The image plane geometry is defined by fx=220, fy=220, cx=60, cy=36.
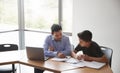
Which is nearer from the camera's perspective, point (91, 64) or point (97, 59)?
point (91, 64)

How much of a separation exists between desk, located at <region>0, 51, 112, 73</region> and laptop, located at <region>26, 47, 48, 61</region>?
72 millimetres

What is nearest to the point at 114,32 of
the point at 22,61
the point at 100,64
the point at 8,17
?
the point at 100,64

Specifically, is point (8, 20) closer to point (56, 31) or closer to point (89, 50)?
point (56, 31)

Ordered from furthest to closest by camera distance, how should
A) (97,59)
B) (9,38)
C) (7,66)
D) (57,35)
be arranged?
(9,38), (7,66), (57,35), (97,59)

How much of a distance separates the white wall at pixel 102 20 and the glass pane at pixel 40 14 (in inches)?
26.0

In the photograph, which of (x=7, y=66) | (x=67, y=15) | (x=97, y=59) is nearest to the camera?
(x=97, y=59)

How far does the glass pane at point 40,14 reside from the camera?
16.6 feet

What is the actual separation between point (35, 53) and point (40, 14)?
7.36ft

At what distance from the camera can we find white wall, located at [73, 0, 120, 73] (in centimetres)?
396

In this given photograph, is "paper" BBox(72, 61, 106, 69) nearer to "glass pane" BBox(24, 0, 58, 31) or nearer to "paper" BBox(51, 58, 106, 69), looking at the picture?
"paper" BBox(51, 58, 106, 69)

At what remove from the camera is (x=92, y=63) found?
3012mm

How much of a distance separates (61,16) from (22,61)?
207 centimetres

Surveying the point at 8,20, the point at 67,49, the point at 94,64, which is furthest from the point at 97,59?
the point at 8,20

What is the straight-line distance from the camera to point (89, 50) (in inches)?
129
